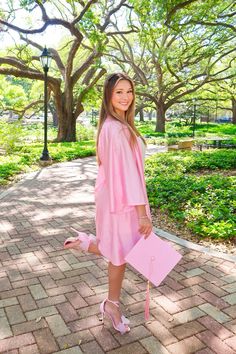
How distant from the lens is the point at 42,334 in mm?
2971

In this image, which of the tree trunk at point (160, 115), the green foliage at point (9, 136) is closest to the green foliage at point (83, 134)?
the green foliage at point (9, 136)

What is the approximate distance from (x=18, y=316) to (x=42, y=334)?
36cm

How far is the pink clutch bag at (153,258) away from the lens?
9.05ft

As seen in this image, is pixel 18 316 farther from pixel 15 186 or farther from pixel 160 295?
pixel 15 186

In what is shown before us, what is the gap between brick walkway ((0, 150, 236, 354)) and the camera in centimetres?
285

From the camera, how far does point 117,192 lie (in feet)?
8.90

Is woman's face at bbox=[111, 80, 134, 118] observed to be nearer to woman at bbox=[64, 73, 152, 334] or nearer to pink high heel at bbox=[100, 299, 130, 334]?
woman at bbox=[64, 73, 152, 334]

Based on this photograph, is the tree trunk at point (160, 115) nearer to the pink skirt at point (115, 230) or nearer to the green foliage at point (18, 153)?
the green foliage at point (18, 153)

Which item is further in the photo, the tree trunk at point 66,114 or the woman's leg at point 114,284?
the tree trunk at point 66,114

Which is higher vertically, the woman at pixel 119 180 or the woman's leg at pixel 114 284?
the woman at pixel 119 180

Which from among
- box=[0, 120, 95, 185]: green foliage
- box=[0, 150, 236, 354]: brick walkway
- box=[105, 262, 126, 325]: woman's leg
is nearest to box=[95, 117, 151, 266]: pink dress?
box=[105, 262, 126, 325]: woman's leg

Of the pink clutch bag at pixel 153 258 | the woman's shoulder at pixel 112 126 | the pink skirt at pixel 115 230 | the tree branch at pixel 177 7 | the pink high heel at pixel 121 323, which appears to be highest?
the tree branch at pixel 177 7

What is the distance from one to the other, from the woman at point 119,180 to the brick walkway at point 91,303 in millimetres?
278

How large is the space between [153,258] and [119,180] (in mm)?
643
